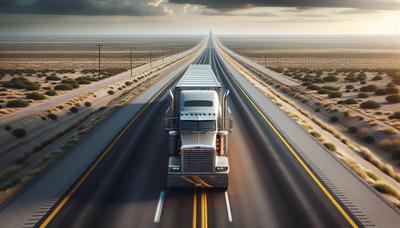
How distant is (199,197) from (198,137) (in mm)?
2811

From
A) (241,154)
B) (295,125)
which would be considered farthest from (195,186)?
(295,125)

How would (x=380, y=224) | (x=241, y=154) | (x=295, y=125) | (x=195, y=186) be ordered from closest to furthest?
(x=380, y=224) < (x=195, y=186) < (x=241, y=154) < (x=295, y=125)

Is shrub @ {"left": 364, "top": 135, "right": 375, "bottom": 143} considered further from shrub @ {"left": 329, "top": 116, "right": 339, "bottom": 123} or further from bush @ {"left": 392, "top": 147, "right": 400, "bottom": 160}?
shrub @ {"left": 329, "top": 116, "right": 339, "bottom": 123}

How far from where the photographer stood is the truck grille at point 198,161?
58.0 feet

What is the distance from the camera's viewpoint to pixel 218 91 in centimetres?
2194

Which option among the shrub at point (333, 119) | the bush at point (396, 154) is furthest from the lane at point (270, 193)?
the shrub at point (333, 119)

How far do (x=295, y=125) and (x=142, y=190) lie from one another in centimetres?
1856

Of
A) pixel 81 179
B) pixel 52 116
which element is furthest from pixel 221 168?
pixel 52 116

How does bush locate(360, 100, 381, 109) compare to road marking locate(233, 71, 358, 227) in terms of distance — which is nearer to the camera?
road marking locate(233, 71, 358, 227)

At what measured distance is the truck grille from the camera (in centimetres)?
1767

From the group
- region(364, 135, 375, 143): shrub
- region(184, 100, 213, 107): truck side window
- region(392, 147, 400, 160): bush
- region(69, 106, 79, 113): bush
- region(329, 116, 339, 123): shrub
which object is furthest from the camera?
region(69, 106, 79, 113): bush

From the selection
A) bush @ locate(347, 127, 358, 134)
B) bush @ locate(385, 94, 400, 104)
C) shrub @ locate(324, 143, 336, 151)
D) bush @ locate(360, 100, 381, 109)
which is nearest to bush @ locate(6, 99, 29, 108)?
shrub @ locate(324, 143, 336, 151)

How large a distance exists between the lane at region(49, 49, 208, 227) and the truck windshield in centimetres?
304

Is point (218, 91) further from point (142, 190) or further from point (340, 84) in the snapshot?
point (340, 84)
